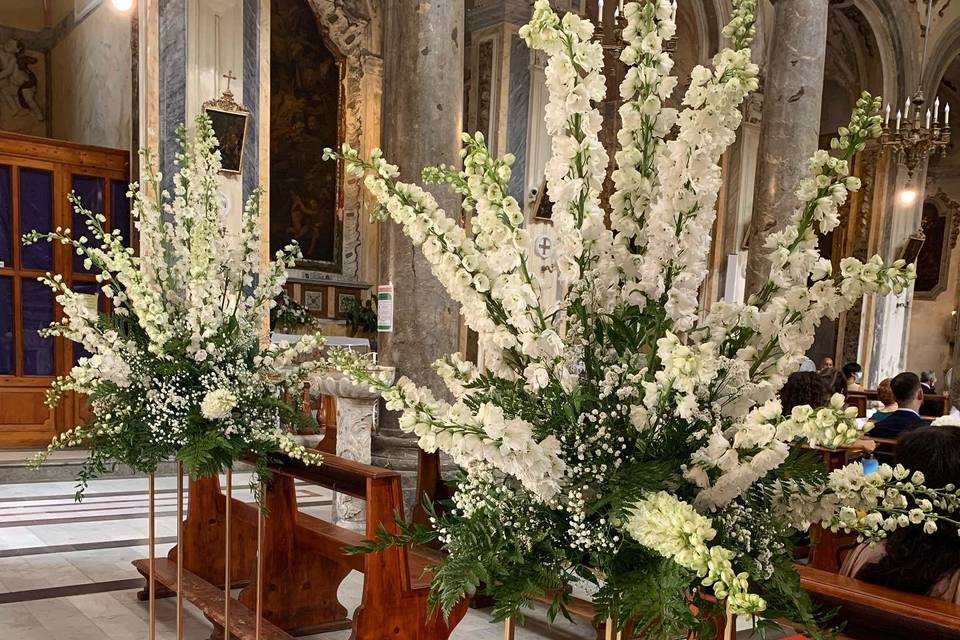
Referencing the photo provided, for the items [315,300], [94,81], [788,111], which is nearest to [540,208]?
[315,300]

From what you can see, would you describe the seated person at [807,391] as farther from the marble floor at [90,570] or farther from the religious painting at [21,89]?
the religious painting at [21,89]

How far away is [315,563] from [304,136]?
8.63 m

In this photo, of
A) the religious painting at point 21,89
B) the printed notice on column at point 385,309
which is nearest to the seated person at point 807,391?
the printed notice on column at point 385,309

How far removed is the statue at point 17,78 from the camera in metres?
10.9

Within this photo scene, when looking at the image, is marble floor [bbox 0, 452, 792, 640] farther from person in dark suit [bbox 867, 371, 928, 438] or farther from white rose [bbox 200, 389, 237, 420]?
person in dark suit [bbox 867, 371, 928, 438]

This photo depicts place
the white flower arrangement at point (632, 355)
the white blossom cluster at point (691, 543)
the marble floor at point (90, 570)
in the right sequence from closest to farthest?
the white blossom cluster at point (691, 543) < the white flower arrangement at point (632, 355) < the marble floor at point (90, 570)

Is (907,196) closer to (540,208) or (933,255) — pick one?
(933,255)

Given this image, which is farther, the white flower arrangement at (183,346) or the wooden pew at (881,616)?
the white flower arrangement at (183,346)

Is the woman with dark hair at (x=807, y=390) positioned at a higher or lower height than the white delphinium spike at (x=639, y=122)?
lower

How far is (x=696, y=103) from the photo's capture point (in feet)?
3.52

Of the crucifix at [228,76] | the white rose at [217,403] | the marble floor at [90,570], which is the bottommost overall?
the marble floor at [90,570]

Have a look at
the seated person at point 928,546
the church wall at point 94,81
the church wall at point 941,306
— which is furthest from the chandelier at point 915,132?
the seated person at point 928,546

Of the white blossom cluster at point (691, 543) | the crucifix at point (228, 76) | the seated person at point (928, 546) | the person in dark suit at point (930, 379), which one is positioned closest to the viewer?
the white blossom cluster at point (691, 543)

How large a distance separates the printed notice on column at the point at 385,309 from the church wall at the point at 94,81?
154 inches
